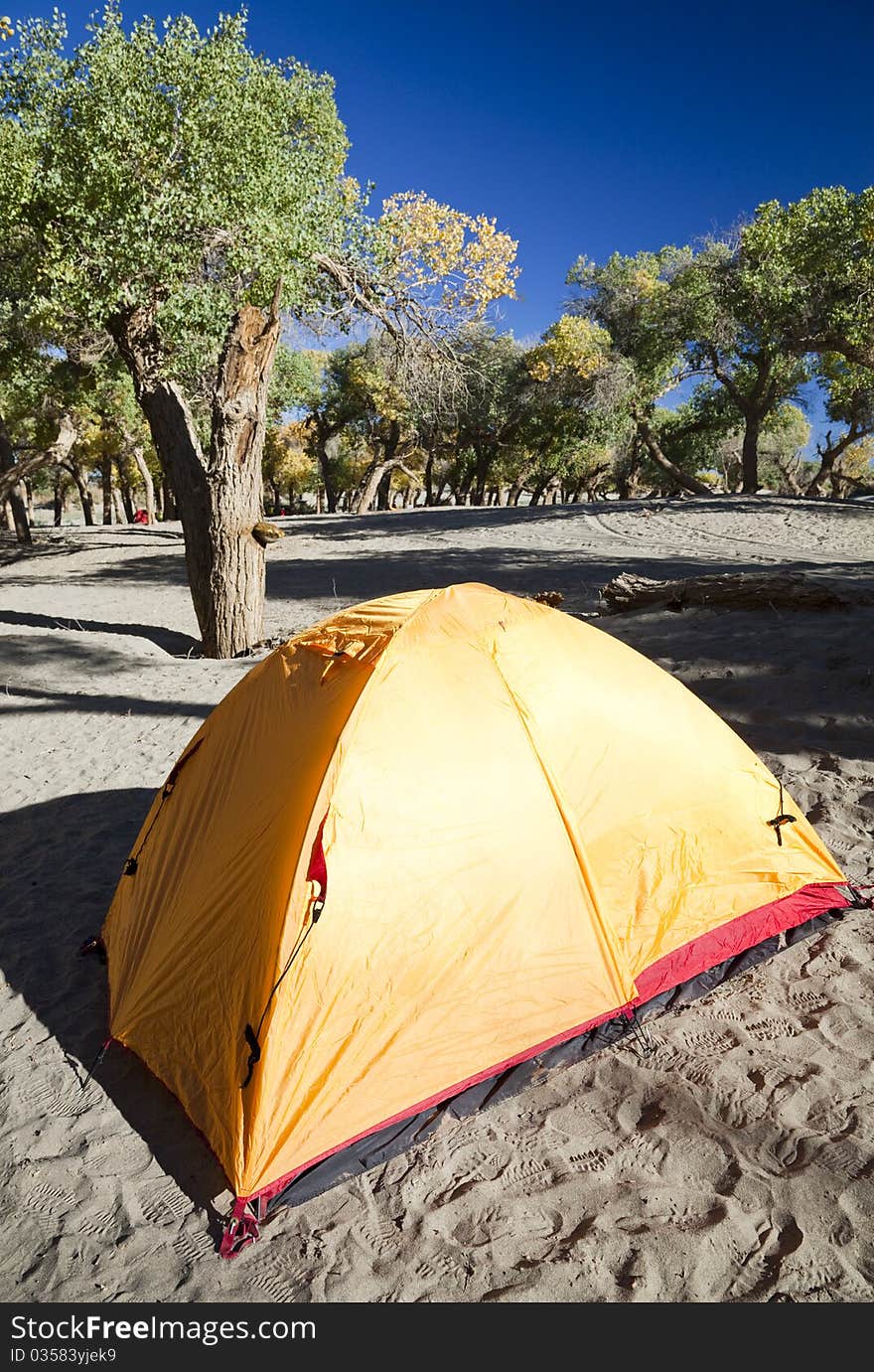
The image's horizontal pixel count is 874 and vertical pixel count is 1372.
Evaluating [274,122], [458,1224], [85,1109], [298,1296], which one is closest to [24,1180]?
[85,1109]

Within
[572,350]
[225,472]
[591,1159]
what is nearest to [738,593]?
[225,472]

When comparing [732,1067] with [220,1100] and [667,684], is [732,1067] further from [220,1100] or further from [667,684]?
[220,1100]

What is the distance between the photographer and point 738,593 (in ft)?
28.4

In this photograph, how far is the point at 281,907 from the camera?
302 cm

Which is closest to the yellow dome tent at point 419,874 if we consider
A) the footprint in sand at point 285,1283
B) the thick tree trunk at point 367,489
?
the footprint in sand at point 285,1283

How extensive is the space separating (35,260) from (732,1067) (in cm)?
1283

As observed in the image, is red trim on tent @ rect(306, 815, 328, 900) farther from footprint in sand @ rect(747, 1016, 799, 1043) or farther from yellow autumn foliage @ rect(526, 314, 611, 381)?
yellow autumn foliage @ rect(526, 314, 611, 381)

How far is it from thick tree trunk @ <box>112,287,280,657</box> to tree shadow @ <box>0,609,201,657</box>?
0.91m

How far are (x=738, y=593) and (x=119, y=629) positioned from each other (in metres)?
9.40

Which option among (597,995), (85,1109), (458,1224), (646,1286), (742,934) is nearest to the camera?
(646,1286)

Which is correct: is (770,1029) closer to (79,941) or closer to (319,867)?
(319,867)

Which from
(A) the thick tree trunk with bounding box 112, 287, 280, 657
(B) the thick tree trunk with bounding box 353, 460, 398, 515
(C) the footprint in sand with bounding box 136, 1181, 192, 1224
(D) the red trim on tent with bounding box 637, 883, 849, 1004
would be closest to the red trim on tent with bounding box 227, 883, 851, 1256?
(D) the red trim on tent with bounding box 637, 883, 849, 1004

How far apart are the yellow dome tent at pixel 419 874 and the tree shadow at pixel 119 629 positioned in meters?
7.62

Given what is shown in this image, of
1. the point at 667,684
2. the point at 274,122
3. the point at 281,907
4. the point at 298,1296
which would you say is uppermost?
the point at 274,122
